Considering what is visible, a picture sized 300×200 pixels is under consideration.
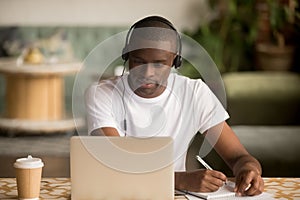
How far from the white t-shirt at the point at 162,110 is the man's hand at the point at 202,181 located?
72 mm

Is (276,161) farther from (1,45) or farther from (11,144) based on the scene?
(1,45)

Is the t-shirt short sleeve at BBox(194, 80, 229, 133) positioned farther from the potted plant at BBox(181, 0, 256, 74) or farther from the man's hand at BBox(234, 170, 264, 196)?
the potted plant at BBox(181, 0, 256, 74)

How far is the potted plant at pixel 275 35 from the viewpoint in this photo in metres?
5.69

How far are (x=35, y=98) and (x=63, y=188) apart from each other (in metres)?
3.68

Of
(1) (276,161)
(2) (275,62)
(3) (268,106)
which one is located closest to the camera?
(1) (276,161)

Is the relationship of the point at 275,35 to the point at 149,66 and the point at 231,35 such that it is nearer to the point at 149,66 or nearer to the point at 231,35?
the point at 231,35

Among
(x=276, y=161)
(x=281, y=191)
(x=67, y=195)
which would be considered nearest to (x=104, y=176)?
(x=67, y=195)

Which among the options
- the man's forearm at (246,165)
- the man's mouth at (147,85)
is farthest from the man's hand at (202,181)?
the man's mouth at (147,85)

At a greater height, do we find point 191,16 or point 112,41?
point 191,16

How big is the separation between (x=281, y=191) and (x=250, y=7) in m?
4.35

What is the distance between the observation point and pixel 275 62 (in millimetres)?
5891

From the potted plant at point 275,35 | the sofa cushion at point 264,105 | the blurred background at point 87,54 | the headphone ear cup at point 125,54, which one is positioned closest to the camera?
the headphone ear cup at point 125,54

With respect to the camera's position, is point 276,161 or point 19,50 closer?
point 276,161

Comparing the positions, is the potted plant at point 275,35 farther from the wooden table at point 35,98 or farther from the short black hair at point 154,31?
the short black hair at point 154,31
